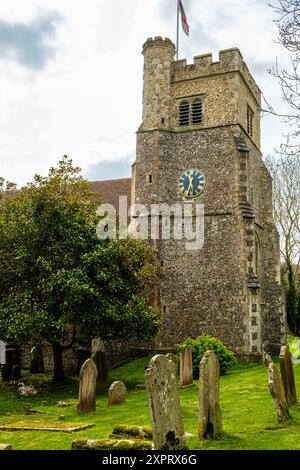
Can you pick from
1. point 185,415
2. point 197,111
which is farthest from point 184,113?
point 185,415

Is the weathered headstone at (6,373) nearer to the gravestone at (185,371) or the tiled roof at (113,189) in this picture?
the gravestone at (185,371)

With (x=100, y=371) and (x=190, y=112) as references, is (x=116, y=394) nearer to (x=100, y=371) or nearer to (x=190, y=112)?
(x=100, y=371)

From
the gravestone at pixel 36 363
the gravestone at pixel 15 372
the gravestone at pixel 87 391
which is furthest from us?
the gravestone at pixel 36 363

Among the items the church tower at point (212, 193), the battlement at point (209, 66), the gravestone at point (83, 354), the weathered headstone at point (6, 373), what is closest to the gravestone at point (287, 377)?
the church tower at point (212, 193)

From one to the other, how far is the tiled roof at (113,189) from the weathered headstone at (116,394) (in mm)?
15527

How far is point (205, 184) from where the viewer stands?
22.4m

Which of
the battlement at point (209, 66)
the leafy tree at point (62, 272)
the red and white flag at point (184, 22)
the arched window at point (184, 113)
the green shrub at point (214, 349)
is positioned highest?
the red and white flag at point (184, 22)

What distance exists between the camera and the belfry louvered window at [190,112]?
23.5m

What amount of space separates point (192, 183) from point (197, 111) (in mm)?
3667

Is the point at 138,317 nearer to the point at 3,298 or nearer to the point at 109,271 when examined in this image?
the point at 109,271

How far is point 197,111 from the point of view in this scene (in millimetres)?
23516

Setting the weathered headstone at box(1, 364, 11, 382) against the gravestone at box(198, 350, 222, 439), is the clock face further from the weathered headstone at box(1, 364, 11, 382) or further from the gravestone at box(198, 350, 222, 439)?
the gravestone at box(198, 350, 222, 439)

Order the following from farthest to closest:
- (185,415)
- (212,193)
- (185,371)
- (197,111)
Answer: (197,111), (212,193), (185,371), (185,415)
